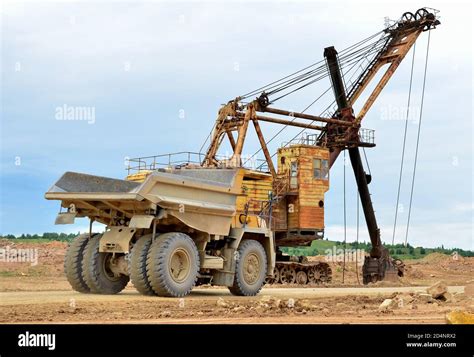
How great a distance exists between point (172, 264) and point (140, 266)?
89 centimetres

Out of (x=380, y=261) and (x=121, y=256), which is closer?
(x=121, y=256)

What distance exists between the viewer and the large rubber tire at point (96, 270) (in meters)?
20.5

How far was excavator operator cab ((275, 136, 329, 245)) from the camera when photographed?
3550 centimetres

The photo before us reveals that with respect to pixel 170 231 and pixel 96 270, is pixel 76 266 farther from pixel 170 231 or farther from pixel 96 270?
pixel 170 231

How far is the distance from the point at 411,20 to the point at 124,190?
2768cm

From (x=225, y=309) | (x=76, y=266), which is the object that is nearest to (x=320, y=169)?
(x=76, y=266)

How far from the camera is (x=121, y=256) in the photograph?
67.3 ft

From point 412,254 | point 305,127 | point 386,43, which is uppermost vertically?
point 386,43

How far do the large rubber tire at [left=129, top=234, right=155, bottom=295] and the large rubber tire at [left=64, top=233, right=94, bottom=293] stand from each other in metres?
2.28

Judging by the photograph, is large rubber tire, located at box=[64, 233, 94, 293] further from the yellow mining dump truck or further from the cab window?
the cab window

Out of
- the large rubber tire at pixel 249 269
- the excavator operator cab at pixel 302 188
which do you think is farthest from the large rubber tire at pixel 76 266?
the excavator operator cab at pixel 302 188

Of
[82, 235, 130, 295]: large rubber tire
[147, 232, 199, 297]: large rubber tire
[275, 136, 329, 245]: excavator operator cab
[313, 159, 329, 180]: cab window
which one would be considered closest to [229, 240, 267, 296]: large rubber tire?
[147, 232, 199, 297]: large rubber tire
